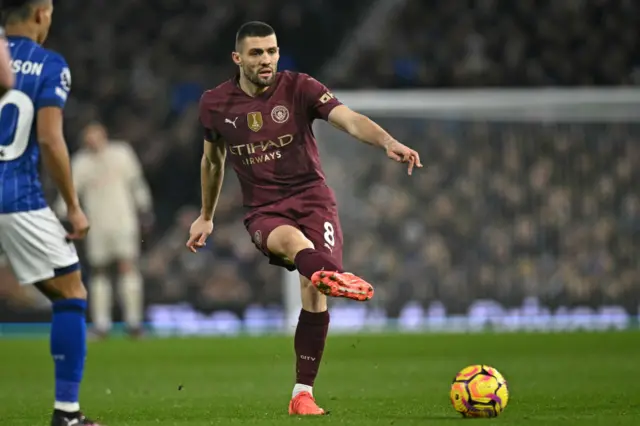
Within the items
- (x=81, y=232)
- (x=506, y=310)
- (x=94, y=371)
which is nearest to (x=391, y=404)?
(x=81, y=232)

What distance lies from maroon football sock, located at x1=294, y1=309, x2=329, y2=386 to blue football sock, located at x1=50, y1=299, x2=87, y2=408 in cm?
168

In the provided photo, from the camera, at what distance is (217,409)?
761 cm

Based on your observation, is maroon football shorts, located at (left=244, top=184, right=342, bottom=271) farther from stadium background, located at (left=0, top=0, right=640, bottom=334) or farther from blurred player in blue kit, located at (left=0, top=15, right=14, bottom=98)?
stadium background, located at (left=0, top=0, right=640, bottom=334)

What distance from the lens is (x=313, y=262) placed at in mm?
6586

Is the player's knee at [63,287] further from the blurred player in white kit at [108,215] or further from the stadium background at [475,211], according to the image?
the stadium background at [475,211]

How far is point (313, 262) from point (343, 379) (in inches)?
142

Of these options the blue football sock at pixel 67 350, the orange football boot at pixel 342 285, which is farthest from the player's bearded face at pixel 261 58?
the blue football sock at pixel 67 350

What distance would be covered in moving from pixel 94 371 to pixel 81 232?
5.66 m

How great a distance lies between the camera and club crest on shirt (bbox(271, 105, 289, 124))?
7.32m

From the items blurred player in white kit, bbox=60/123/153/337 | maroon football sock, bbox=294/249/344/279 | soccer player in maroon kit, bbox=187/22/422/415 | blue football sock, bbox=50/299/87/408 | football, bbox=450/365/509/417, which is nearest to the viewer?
blue football sock, bbox=50/299/87/408

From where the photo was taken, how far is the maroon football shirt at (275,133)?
288 inches

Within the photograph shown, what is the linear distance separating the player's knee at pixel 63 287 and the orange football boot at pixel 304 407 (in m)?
1.66

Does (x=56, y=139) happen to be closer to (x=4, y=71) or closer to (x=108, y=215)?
(x=4, y=71)

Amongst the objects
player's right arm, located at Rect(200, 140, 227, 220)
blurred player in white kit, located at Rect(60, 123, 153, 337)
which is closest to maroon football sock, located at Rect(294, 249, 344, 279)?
player's right arm, located at Rect(200, 140, 227, 220)
